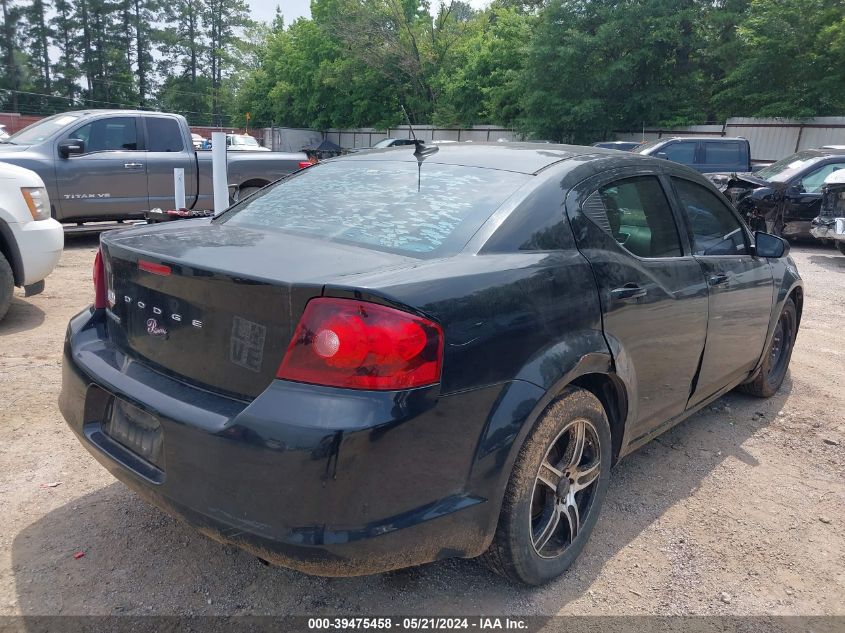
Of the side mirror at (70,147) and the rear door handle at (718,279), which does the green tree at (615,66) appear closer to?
the side mirror at (70,147)

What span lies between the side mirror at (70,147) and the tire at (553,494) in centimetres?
837

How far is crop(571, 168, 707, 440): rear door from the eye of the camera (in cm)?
276

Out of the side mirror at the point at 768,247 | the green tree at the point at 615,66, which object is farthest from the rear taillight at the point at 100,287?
the green tree at the point at 615,66

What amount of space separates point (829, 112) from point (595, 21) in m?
8.70

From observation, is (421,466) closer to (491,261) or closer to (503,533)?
(503,533)

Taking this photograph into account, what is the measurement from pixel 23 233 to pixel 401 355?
4710mm

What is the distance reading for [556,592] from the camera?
2.57 m

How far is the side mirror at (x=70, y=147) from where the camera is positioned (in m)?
8.70

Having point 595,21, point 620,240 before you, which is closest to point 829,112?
point 595,21

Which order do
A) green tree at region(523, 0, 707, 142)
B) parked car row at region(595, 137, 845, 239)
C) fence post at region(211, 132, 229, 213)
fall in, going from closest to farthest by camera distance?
1. fence post at region(211, 132, 229, 213)
2. parked car row at region(595, 137, 845, 239)
3. green tree at region(523, 0, 707, 142)

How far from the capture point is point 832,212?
1078 cm

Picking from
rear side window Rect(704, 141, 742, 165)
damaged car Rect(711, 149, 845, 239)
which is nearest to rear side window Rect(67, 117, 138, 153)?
damaged car Rect(711, 149, 845, 239)

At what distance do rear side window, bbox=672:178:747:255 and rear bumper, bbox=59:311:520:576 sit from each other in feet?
6.29

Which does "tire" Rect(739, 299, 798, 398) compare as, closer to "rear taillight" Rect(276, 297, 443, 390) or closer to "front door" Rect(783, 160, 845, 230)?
"rear taillight" Rect(276, 297, 443, 390)
